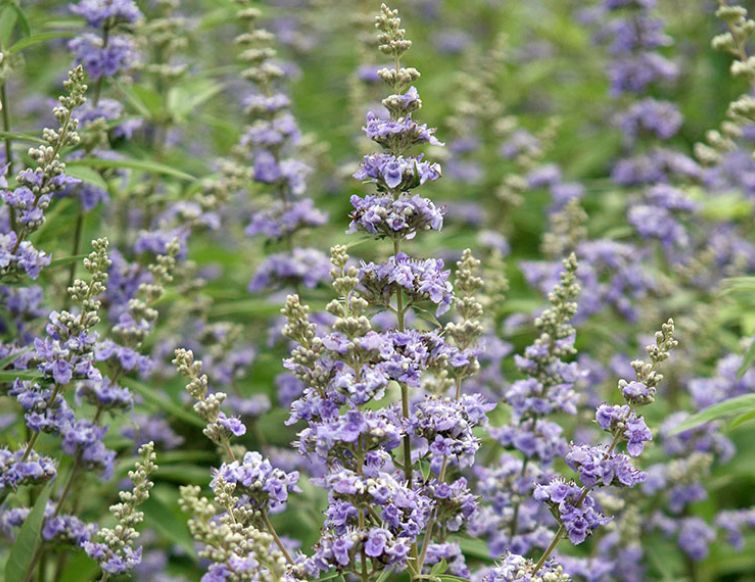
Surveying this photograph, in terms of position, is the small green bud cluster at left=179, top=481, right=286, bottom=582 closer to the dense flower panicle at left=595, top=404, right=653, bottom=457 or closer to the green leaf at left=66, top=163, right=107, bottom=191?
the dense flower panicle at left=595, top=404, right=653, bottom=457

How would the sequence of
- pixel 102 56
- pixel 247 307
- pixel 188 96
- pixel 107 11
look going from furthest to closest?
pixel 188 96, pixel 247 307, pixel 102 56, pixel 107 11

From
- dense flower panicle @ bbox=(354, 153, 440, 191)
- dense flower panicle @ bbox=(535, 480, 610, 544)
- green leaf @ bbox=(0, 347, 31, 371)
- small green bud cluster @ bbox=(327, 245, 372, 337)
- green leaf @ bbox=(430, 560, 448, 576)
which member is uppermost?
dense flower panicle @ bbox=(354, 153, 440, 191)

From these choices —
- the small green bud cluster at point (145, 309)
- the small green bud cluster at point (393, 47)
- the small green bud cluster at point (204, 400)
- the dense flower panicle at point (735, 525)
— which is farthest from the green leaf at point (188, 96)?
the dense flower panicle at point (735, 525)

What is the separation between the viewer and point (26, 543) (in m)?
3.62

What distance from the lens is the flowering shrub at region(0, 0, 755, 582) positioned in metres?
3.21

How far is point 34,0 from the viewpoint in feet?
22.1

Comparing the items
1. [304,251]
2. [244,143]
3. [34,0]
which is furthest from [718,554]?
[34,0]

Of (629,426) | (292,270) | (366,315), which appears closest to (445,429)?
(366,315)

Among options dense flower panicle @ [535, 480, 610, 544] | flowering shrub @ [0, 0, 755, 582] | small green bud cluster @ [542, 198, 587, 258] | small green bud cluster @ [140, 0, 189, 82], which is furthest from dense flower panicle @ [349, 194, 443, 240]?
small green bud cluster @ [140, 0, 189, 82]

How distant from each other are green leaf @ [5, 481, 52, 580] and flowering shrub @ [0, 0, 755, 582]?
0.4 inches

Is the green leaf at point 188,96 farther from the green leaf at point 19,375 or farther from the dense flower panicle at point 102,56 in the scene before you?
the green leaf at point 19,375

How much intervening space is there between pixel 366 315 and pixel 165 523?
6.34ft

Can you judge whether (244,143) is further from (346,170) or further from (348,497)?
(348,497)

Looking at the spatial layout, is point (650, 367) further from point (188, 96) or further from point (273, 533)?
point (188, 96)
